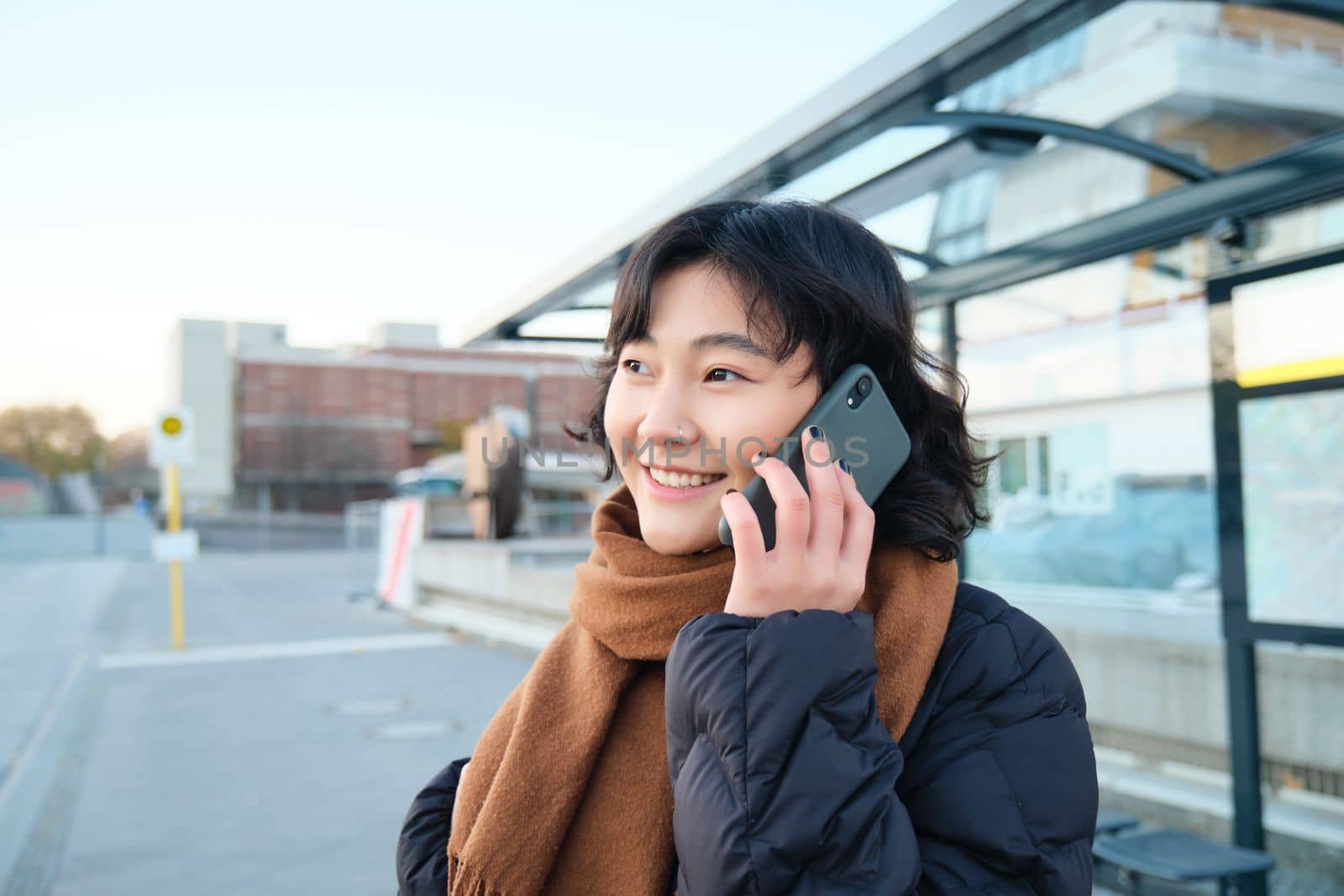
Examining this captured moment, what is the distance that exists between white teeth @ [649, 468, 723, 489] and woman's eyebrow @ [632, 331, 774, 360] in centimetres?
16

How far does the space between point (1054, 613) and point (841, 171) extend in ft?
8.93

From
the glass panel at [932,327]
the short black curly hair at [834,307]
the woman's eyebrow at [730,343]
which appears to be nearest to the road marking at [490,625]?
the glass panel at [932,327]

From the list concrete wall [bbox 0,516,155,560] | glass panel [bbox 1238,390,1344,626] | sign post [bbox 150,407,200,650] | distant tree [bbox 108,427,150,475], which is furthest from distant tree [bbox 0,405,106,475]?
Result: glass panel [bbox 1238,390,1344,626]

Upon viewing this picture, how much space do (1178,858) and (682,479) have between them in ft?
9.82

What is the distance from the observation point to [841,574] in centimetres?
118

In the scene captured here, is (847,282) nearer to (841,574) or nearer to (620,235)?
(841,574)

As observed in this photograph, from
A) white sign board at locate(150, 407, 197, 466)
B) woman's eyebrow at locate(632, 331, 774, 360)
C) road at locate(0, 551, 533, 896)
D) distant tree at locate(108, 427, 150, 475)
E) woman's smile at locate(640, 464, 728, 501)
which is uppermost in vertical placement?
distant tree at locate(108, 427, 150, 475)

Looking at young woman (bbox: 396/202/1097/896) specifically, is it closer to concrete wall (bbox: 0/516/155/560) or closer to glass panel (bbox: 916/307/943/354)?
glass panel (bbox: 916/307/943/354)

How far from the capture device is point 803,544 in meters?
1.16

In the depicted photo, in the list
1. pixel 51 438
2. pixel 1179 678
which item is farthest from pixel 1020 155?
pixel 51 438

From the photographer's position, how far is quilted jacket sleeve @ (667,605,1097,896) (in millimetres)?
1104

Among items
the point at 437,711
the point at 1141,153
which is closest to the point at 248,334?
the point at 437,711

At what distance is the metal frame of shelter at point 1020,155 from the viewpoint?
2996mm

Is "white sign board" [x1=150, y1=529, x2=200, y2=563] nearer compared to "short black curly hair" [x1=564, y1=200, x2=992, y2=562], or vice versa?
"short black curly hair" [x1=564, y1=200, x2=992, y2=562]
